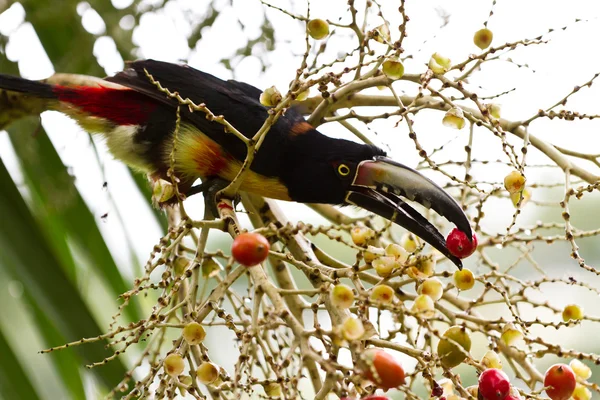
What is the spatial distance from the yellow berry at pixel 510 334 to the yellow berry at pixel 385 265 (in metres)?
0.22

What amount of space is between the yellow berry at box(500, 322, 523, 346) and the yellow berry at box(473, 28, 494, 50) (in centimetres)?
55

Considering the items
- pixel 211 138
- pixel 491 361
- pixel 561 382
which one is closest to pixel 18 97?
pixel 211 138

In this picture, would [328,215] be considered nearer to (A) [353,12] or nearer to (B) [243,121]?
(B) [243,121]

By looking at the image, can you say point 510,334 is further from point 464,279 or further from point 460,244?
point 460,244

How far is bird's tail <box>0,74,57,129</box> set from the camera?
5.79 ft

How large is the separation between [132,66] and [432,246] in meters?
1.00

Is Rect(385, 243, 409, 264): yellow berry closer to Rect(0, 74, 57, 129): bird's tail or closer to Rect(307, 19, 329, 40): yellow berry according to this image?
Rect(307, 19, 329, 40): yellow berry

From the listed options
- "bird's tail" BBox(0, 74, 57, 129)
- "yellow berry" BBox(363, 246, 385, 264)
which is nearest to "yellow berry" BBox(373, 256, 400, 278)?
"yellow berry" BBox(363, 246, 385, 264)

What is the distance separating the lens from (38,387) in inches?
56.7

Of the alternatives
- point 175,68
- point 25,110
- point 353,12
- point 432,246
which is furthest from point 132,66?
point 432,246

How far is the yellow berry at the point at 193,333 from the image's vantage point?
1.11 meters

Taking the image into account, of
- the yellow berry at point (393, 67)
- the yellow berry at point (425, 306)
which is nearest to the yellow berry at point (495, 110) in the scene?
the yellow berry at point (393, 67)

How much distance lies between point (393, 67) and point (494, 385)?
1.91 feet

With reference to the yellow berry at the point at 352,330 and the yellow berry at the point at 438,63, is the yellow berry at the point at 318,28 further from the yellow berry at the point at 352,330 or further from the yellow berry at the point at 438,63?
the yellow berry at the point at 352,330
